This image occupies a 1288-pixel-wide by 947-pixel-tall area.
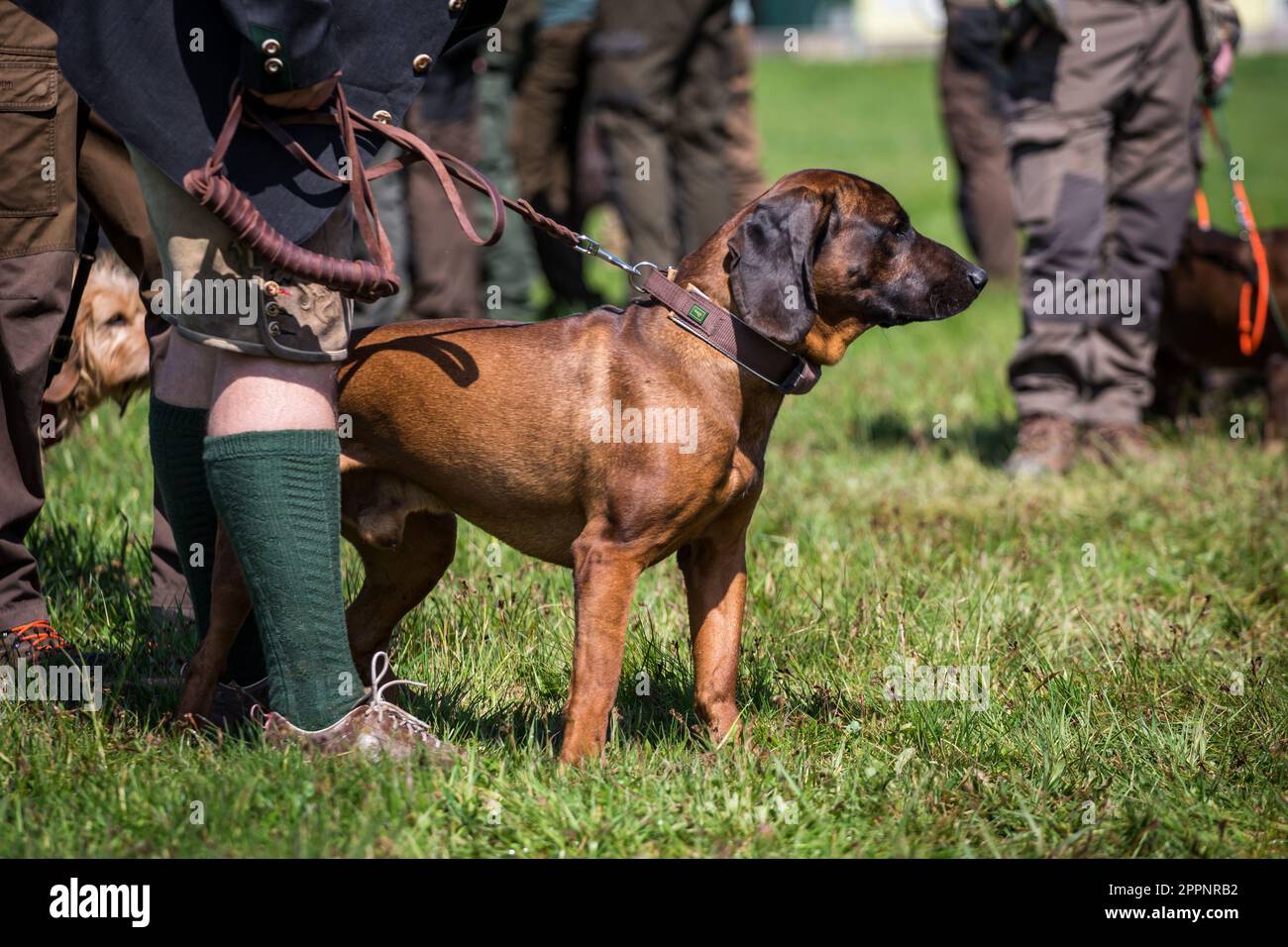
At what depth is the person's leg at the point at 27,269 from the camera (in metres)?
3.42

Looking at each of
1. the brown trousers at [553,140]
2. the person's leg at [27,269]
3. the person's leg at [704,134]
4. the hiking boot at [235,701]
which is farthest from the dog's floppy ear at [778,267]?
the brown trousers at [553,140]

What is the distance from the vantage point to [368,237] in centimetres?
277

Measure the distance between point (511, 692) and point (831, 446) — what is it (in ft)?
10.5

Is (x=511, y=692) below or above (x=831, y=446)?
below

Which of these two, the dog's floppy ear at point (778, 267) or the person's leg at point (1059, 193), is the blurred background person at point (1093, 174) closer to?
the person's leg at point (1059, 193)

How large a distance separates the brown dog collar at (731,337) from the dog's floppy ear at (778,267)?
34 millimetres

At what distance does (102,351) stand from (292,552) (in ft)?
6.10

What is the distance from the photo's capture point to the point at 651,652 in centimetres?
370

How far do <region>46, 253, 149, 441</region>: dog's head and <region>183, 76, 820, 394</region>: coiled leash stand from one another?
1.61m

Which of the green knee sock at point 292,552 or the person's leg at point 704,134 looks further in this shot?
the person's leg at point 704,134

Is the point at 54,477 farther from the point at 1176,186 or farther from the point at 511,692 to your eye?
the point at 1176,186

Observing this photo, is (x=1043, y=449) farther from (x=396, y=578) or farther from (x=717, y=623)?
(x=396, y=578)
